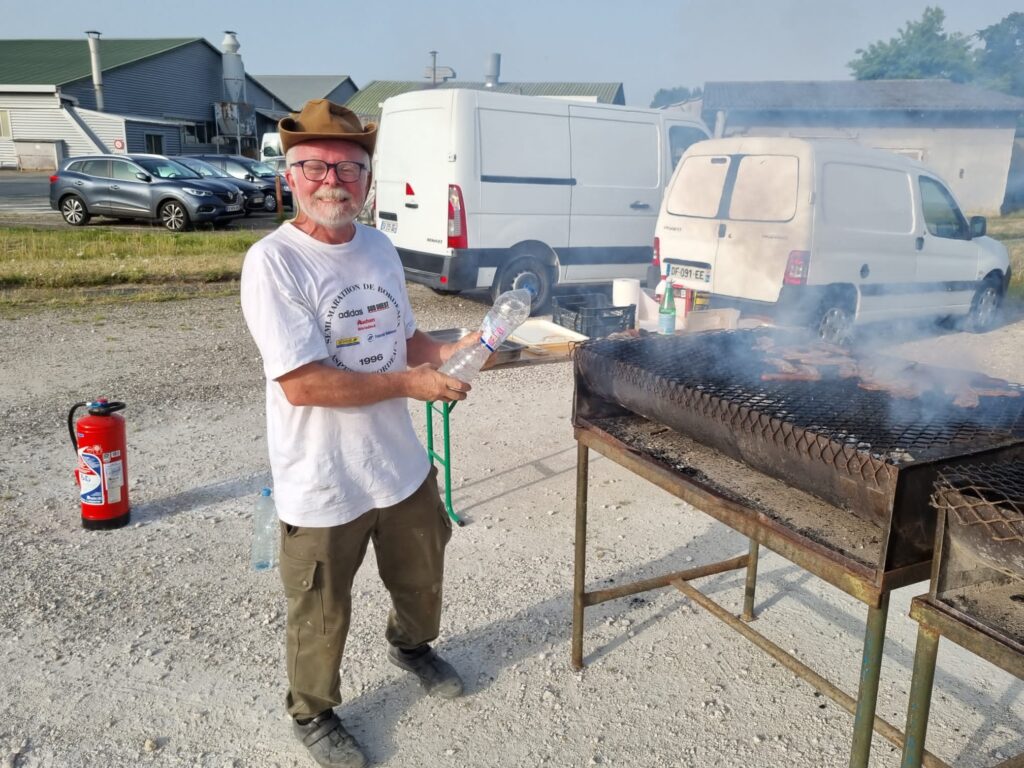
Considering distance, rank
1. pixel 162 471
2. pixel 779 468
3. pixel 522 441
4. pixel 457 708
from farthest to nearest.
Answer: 1. pixel 522 441
2. pixel 162 471
3. pixel 457 708
4. pixel 779 468

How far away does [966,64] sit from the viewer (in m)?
3.66

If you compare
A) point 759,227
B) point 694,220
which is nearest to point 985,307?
point 759,227

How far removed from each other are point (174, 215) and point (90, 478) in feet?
45.0

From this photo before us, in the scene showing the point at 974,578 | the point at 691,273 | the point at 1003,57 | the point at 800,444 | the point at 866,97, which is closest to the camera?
the point at 974,578

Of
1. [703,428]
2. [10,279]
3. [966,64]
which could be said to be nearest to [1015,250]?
[966,64]

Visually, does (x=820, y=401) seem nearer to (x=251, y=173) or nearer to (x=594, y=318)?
(x=594, y=318)

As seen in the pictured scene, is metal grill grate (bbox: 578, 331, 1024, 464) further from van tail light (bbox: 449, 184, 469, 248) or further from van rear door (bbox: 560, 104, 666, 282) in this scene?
van rear door (bbox: 560, 104, 666, 282)

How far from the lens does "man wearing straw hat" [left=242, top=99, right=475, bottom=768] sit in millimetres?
2014

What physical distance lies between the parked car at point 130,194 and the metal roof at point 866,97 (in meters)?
12.4

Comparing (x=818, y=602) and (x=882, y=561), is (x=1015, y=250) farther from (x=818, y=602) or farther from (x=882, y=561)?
(x=882, y=561)

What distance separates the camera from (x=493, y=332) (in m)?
2.14

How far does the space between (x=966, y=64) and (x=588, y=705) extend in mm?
3394

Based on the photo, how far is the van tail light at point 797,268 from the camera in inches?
248

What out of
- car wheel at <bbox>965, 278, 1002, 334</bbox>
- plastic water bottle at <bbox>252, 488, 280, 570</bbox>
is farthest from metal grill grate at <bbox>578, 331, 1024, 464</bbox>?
→ car wheel at <bbox>965, 278, 1002, 334</bbox>
